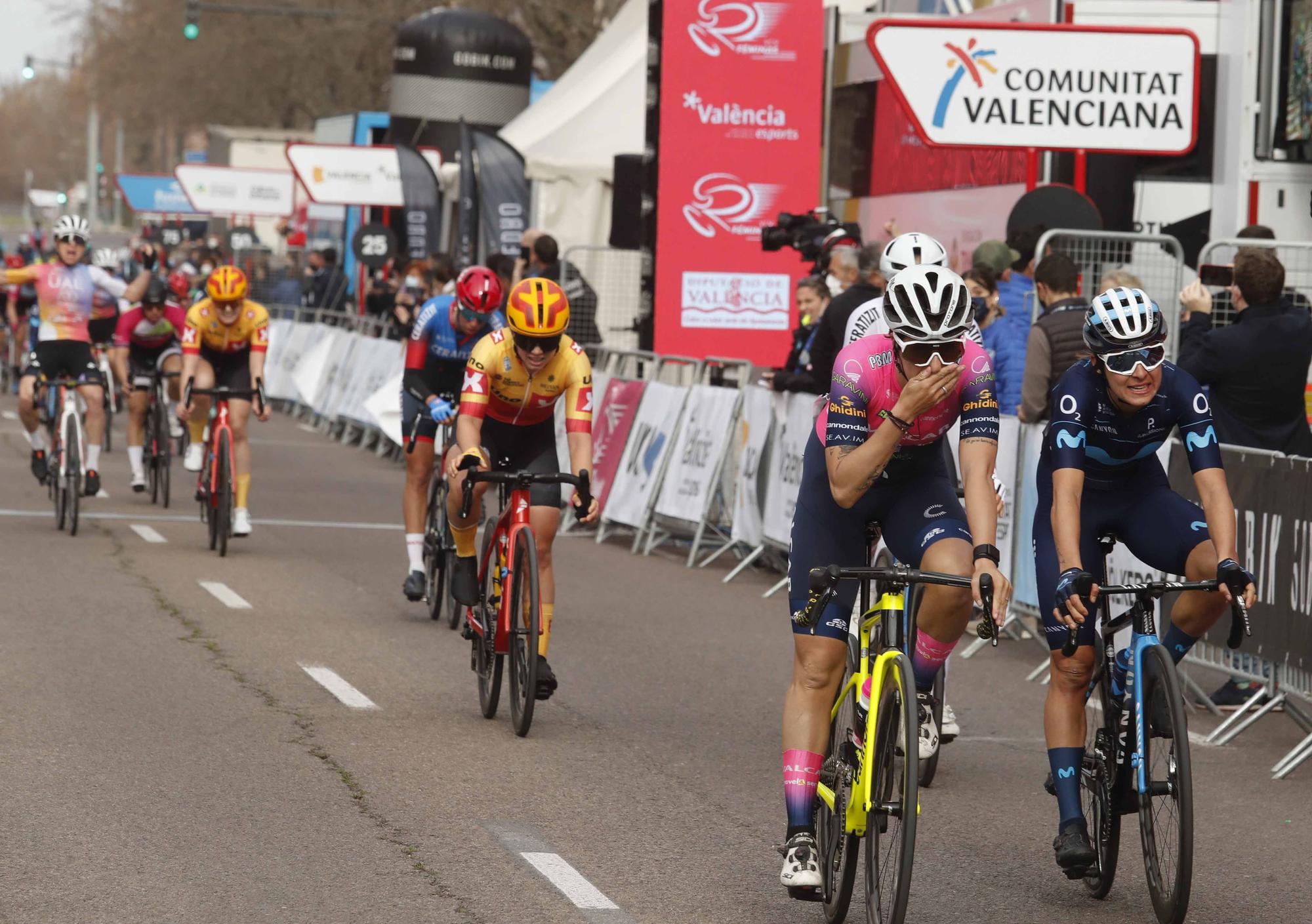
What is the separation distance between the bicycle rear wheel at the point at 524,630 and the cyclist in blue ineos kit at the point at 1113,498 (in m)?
2.64

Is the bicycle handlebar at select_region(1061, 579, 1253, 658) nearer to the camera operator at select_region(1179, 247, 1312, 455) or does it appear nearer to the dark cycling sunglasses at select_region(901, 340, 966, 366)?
the dark cycling sunglasses at select_region(901, 340, 966, 366)

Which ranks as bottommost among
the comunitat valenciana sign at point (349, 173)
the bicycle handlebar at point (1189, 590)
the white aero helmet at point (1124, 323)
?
the bicycle handlebar at point (1189, 590)

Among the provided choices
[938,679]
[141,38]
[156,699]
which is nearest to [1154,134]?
[938,679]

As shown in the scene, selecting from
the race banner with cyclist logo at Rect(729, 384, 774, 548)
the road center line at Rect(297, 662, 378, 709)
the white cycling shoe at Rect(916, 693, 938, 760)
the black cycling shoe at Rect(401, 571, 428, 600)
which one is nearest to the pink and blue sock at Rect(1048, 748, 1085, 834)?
the white cycling shoe at Rect(916, 693, 938, 760)

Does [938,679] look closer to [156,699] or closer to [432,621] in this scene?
[156,699]

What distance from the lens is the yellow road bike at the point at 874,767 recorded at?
5586mm

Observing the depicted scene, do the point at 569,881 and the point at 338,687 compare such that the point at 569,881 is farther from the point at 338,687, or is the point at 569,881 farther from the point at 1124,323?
the point at 338,687

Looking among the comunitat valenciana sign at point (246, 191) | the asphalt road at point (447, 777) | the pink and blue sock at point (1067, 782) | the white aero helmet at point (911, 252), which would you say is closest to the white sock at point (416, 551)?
the asphalt road at point (447, 777)

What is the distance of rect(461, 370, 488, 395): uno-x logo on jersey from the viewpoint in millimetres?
9250

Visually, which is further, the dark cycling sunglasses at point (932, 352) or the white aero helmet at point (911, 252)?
the white aero helmet at point (911, 252)

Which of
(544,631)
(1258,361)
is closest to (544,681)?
(544,631)

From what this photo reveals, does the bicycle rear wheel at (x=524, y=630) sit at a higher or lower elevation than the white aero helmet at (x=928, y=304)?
lower

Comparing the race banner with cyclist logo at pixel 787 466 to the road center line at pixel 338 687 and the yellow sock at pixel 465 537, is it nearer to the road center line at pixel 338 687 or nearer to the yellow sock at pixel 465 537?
the yellow sock at pixel 465 537

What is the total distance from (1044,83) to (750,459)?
3.59 metres
